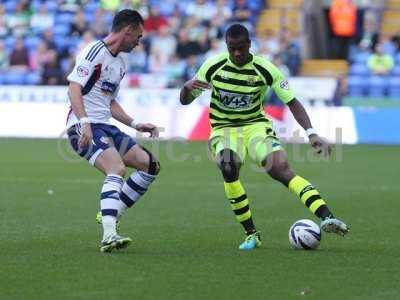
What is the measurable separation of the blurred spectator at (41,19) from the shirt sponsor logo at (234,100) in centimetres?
2093

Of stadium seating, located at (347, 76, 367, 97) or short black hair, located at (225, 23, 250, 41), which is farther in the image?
stadium seating, located at (347, 76, 367, 97)

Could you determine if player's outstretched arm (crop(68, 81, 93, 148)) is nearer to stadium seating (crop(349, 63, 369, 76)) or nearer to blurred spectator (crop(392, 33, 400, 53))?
stadium seating (crop(349, 63, 369, 76))

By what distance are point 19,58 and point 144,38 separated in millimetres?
3330

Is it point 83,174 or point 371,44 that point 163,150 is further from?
point 371,44

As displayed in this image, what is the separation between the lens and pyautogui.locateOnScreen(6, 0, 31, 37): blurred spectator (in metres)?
30.6

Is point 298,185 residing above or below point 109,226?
above

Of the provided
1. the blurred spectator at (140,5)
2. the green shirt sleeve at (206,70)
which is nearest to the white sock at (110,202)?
the green shirt sleeve at (206,70)

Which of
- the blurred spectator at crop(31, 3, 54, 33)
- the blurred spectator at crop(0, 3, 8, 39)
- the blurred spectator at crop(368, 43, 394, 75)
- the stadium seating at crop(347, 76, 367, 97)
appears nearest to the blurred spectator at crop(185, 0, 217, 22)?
the blurred spectator at crop(31, 3, 54, 33)

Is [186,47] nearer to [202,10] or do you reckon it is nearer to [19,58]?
[202,10]

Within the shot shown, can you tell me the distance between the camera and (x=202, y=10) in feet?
95.9

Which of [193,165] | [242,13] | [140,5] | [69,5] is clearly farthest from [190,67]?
[193,165]

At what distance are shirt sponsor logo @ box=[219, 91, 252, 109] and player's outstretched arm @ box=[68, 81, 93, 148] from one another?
4.54ft

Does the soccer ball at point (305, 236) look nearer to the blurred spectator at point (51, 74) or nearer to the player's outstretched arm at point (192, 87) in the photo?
the player's outstretched arm at point (192, 87)

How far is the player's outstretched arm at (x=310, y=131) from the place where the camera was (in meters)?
9.74
